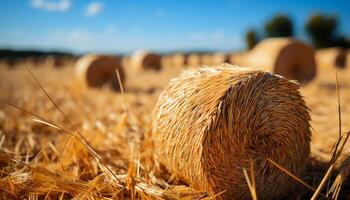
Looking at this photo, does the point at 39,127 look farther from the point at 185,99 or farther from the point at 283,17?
the point at 283,17

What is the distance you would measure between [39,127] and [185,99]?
8.70 ft

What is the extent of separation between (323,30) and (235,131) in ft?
132

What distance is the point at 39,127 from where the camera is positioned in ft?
12.6

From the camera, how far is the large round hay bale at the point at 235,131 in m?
1.68

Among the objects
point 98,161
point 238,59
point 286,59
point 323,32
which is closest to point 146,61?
point 238,59

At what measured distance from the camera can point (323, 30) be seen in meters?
37.1

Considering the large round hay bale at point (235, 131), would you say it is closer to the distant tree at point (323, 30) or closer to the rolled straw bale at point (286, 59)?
the rolled straw bale at point (286, 59)

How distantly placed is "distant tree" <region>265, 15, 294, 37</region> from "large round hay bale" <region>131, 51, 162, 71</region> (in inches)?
1236

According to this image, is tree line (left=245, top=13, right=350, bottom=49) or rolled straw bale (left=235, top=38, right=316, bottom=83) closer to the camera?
rolled straw bale (left=235, top=38, right=316, bottom=83)

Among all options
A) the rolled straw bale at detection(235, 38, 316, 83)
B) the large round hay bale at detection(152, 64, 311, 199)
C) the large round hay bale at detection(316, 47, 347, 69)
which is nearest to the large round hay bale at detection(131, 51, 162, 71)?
the large round hay bale at detection(316, 47, 347, 69)

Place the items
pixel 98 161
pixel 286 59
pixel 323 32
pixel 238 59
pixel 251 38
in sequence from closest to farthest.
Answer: pixel 98 161 → pixel 286 59 → pixel 238 59 → pixel 323 32 → pixel 251 38

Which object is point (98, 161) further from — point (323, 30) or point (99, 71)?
point (323, 30)

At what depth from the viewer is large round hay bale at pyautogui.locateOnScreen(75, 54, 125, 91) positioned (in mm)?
8373

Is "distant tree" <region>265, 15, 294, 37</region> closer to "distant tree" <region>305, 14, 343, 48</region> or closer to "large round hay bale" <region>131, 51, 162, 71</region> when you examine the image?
"distant tree" <region>305, 14, 343, 48</region>
